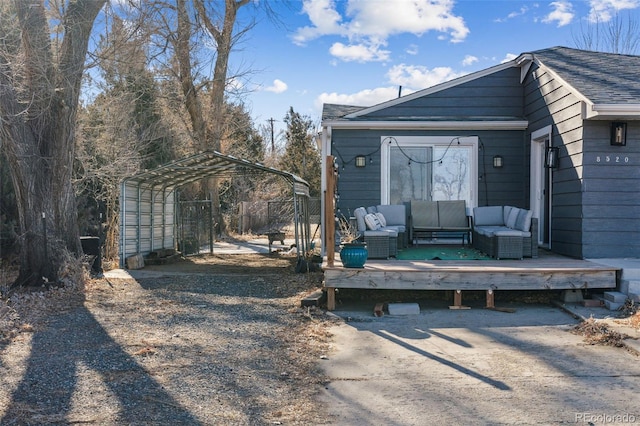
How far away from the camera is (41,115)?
7496mm

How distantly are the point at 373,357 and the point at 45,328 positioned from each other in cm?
344

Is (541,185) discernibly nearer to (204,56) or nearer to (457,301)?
(457,301)

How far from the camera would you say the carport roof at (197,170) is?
929 cm

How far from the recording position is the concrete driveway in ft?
10.4

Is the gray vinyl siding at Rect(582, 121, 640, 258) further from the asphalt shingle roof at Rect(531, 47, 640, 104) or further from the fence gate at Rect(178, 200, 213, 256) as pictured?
the fence gate at Rect(178, 200, 213, 256)

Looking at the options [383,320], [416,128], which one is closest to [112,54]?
[416,128]

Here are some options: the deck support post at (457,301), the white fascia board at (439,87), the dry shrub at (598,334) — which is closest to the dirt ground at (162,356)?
the deck support post at (457,301)

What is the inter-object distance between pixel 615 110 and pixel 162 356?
6182mm

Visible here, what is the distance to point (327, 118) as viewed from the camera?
30.0ft

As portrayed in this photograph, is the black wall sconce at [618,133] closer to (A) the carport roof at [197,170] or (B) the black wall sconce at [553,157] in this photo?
(B) the black wall sconce at [553,157]

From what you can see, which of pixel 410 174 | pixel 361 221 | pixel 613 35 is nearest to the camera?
pixel 361 221

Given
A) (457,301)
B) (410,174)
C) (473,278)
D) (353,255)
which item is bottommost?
(457,301)

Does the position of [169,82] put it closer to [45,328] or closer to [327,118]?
[327,118]

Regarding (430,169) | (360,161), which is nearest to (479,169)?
(430,169)
